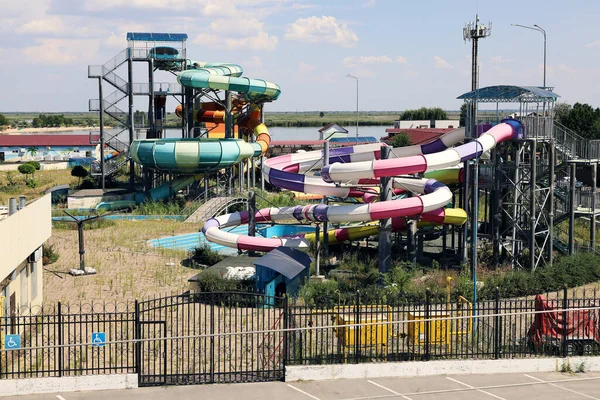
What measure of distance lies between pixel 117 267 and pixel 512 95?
15.6 meters

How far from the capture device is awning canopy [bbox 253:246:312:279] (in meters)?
25.5

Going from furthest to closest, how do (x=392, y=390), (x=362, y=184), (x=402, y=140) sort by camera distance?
(x=402, y=140), (x=362, y=184), (x=392, y=390)

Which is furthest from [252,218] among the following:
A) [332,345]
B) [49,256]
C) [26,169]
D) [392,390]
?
[26,169]

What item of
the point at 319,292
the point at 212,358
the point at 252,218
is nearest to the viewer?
the point at 212,358

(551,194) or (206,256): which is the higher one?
(551,194)

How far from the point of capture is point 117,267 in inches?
1249

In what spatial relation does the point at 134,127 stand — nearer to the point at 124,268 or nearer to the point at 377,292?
the point at 124,268

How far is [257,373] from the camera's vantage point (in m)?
18.1

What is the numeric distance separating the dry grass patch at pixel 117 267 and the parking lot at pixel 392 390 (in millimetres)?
9530

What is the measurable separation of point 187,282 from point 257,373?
11.6m

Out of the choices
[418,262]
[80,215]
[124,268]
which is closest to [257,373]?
[124,268]

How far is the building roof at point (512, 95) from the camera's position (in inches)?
1210

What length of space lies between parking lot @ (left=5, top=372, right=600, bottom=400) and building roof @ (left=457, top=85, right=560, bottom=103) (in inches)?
575

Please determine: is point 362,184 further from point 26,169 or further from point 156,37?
point 26,169
